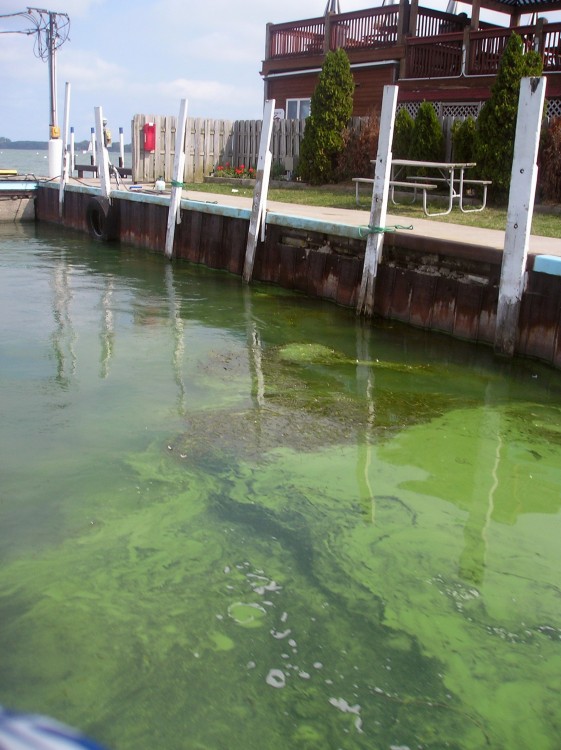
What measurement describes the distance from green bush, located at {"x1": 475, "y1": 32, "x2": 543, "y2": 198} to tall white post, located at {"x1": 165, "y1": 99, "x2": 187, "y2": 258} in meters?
5.36

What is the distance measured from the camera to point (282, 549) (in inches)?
163

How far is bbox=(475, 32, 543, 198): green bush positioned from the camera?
45.8ft

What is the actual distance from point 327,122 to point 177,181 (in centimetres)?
600

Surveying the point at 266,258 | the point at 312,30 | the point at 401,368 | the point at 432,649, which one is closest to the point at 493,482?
Result: the point at 432,649

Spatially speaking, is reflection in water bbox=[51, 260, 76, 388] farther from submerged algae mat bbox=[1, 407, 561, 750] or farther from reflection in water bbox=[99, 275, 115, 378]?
submerged algae mat bbox=[1, 407, 561, 750]

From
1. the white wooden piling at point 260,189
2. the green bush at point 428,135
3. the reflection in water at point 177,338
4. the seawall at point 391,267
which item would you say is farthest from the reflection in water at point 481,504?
the green bush at point 428,135

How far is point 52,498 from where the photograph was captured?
466cm

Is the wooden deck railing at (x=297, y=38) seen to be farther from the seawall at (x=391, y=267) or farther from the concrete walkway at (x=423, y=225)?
the seawall at (x=391, y=267)

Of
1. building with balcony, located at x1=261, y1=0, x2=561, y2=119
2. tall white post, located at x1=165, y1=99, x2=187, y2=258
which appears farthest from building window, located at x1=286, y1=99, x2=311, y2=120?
tall white post, located at x1=165, y1=99, x2=187, y2=258

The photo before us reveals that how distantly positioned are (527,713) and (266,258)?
9333 mm

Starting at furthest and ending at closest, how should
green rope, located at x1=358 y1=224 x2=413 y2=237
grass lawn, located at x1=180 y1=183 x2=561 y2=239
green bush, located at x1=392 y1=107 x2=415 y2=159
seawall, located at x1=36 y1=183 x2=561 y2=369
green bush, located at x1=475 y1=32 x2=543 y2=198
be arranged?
green bush, located at x1=392 y1=107 x2=415 y2=159 → green bush, located at x1=475 y1=32 x2=543 y2=198 → grass lawn, located at x1=180 y1=183 x2=561 y2=239 → green rope, located at x1=358 y1=224 x2=413 y2=237 → seawall, located at x1=36 y1=183 x2=561 y2=369

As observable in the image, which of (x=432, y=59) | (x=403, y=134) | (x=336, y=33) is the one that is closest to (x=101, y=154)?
(x=403, y=134)

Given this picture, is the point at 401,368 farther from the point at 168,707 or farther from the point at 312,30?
the point at 312,30

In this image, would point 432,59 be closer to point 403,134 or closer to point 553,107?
point 553,107
